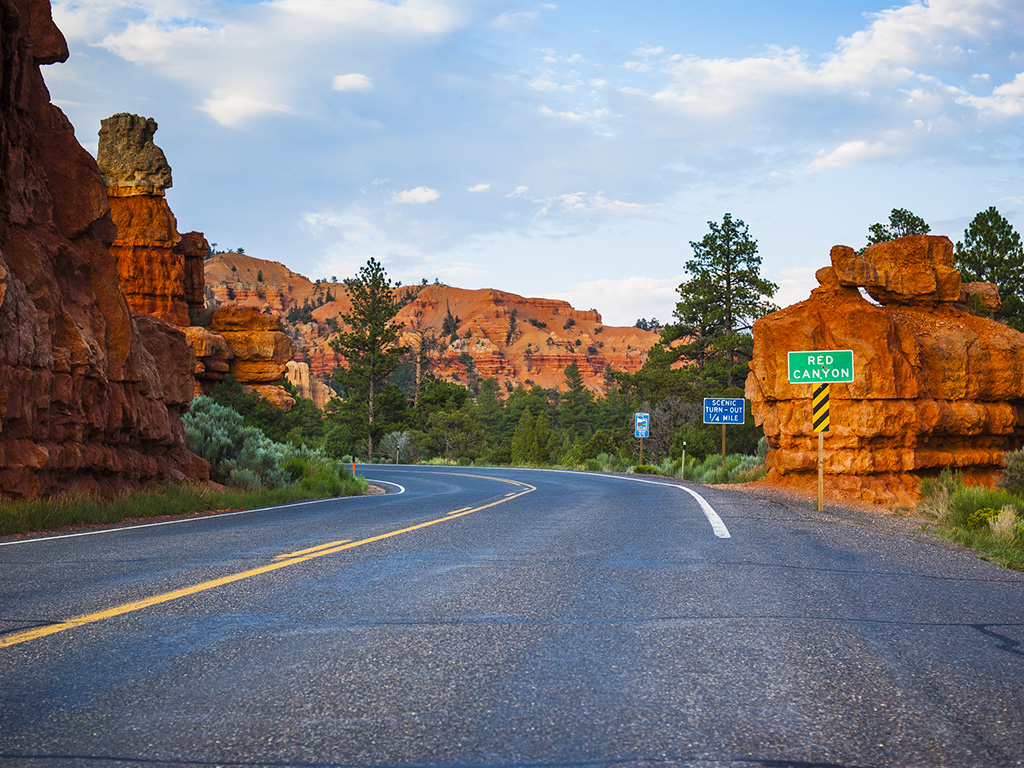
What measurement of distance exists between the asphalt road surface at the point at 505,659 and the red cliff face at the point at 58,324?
5.62m

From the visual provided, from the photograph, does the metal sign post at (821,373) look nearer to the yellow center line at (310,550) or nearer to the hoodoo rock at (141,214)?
the yellow center line at (310,550)

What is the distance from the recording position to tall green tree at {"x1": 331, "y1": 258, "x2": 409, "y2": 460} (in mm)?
67750

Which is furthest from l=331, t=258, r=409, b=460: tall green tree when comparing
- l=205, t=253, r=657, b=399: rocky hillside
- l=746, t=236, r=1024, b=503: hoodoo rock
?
l=205, t=253, r=657, b=399: rocky hillside

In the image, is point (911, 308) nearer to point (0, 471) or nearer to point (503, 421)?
point (0, 471)

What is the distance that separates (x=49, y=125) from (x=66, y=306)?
13.8ft

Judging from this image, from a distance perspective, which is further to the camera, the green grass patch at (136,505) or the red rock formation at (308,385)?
the red rock formation at (308,385)

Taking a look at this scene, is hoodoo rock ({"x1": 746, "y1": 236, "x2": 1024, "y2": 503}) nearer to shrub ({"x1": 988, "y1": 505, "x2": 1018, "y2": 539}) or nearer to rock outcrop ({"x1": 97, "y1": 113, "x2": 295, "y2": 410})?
shrub ({"x1": 988, "y1": 505, "x2": 1018, "y2": 539})

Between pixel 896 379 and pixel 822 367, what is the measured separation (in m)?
6.81

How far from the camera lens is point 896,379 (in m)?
22.6

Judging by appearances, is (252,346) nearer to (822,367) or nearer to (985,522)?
(822,367)

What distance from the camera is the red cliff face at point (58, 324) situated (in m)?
12.5

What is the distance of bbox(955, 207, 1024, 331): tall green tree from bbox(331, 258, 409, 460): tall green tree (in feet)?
139

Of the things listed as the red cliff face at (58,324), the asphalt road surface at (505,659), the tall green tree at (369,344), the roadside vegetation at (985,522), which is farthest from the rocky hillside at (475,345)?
the asphalt road surface at (505,659)

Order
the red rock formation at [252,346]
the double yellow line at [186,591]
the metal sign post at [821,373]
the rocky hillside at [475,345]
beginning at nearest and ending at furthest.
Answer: the double yellow line at [186,591] < the metal sign post at [821,373] < the red rock formation at [252,346] < the rocky hillside at [475,345]
